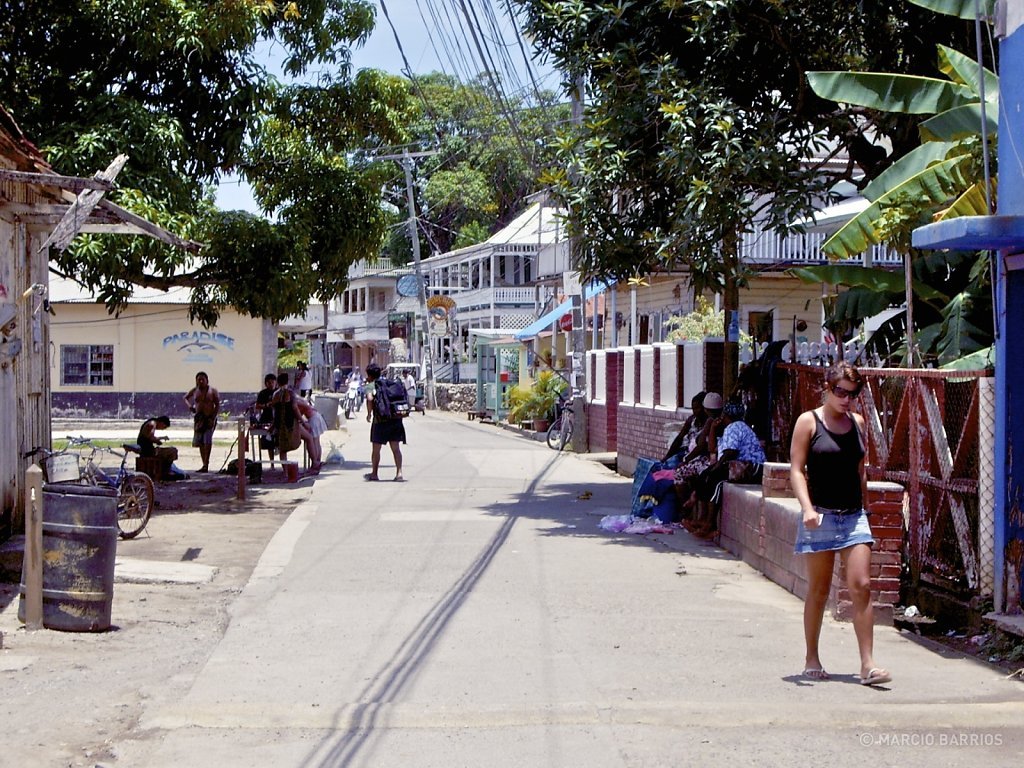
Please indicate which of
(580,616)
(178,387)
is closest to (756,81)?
(580,616)

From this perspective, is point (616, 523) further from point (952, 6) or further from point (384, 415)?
point (952, 6)

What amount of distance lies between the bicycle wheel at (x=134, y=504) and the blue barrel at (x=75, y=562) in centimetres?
433

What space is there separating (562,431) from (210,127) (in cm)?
1216

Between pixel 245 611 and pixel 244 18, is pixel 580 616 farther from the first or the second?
pixel 244 18

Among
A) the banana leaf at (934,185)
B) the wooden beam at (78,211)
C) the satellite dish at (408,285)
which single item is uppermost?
the satellite dish at (408,285)

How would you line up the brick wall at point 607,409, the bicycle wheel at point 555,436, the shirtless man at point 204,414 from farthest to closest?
the bicycle wheel at point 555,436 → the brick wall at point 607,409 → the shirtless man at point 204,414

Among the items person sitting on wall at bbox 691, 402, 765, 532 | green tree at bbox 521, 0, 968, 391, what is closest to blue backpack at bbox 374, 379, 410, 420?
green tree at bbox 521, 0, 968, 391

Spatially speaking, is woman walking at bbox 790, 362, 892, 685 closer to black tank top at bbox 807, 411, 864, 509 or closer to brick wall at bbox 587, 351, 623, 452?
black tank top at bbox 807, 411, 864, 509

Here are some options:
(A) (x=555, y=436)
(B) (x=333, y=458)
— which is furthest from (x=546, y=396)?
(B) (x=333, y=458)

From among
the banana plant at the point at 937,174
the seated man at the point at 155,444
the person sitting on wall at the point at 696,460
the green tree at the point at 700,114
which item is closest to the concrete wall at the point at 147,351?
the seated man at the point at 155,444

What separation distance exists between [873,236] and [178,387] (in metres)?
27.4

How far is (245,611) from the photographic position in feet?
30.2

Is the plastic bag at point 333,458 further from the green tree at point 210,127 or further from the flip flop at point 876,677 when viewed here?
the flip flop at point 876,677

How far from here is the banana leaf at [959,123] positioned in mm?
10570
